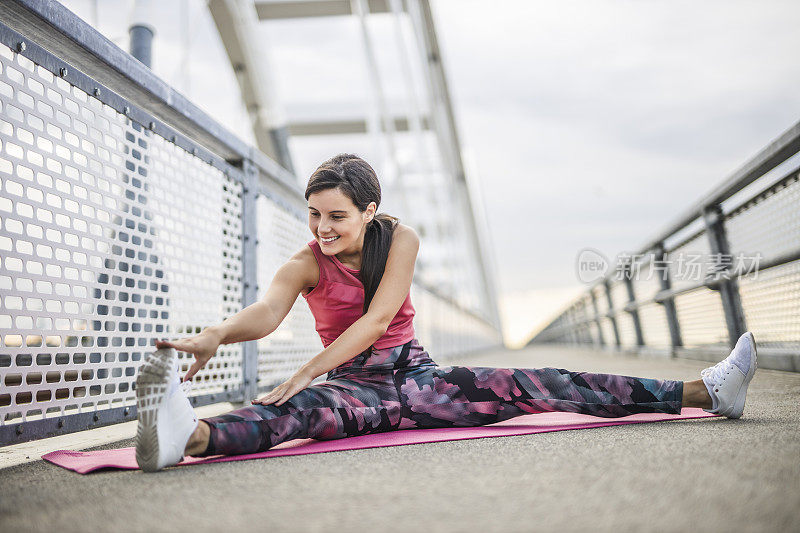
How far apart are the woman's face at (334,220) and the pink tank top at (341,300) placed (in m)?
0.08

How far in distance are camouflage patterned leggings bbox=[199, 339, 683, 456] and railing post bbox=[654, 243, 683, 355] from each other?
349cm

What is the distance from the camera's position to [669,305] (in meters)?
4.98

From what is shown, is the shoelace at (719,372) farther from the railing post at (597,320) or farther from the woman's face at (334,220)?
the railing post at (597,320)

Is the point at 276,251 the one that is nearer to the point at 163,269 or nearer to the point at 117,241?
the point at 163,269

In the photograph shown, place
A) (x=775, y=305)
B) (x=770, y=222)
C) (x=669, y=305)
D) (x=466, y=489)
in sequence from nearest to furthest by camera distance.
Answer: (x=466, y=489) → (x=770, y=222) → (x=775, y=305) → (x=669, y=305)

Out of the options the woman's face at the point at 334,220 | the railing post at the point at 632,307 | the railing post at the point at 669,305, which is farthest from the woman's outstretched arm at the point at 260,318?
the railing post at the point at 632,307

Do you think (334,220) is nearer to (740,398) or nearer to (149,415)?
(149,415)

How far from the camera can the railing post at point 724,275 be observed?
348 centimetres

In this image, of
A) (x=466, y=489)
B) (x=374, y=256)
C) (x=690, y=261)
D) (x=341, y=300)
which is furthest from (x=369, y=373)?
(x=690, y=261)

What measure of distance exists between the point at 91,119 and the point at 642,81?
15.3 metres

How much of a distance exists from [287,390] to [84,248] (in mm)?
707

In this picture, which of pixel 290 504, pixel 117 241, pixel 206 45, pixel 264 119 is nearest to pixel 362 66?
pixel 264 119

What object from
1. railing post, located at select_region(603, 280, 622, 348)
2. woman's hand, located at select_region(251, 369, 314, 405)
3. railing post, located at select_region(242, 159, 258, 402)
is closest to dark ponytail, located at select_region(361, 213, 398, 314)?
woman's hand, located at select_region(251, 369, 314, 405)

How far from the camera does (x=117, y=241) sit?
70.7 inches
